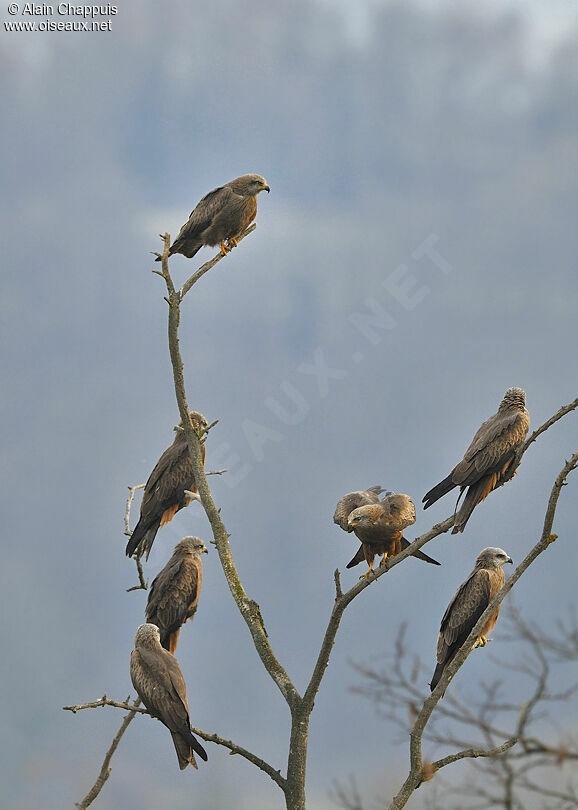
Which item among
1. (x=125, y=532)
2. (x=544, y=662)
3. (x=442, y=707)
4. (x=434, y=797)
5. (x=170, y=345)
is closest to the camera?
(x=442, y=707)

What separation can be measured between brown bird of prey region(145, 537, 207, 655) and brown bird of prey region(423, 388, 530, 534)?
2634 millimetres

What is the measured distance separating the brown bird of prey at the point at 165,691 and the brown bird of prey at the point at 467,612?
2.30 metres

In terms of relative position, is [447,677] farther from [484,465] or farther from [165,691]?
[165,691]

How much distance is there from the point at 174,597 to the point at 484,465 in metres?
3.42

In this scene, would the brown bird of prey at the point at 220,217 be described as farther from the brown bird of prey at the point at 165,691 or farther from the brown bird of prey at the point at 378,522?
the brown bird of prey at the point at 165,691

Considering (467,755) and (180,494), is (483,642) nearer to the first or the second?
(467,755)

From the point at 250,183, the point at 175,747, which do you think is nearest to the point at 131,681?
the point at 175,747

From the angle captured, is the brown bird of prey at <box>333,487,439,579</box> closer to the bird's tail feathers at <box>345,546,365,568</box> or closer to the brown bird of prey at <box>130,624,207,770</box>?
the bird's tail feathers at <box>345,546,365,568</box>

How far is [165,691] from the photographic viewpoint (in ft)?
27.0

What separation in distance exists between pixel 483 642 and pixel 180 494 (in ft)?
11.7

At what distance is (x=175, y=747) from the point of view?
8.04m

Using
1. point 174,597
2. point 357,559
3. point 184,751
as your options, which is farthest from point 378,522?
point 184,751

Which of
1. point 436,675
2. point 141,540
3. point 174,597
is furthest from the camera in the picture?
point 141,540

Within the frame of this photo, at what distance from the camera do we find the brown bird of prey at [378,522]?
28.3 feet
